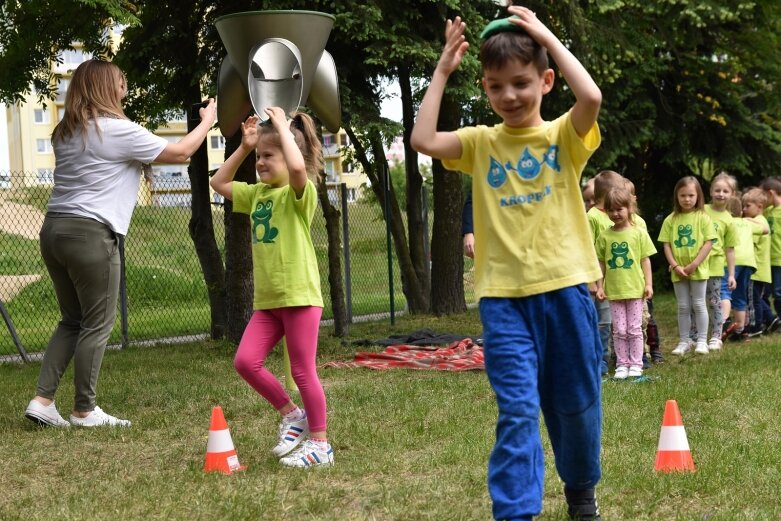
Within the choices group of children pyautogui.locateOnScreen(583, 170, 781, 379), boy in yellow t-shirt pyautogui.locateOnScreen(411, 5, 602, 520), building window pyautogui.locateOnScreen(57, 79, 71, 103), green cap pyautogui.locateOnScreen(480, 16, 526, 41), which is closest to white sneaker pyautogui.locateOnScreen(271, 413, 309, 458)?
boy in yellow t-shirt pyautogui.locateOnScreen(411, 5, 602, 520)

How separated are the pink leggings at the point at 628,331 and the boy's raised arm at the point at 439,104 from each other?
513 centimetres

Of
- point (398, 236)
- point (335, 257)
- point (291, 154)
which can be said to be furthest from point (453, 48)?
point (398, 236)

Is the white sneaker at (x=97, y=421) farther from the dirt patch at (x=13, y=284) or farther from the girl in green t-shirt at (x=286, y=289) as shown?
the dirt patch at (x=13, y=284)

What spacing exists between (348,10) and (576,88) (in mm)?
6410

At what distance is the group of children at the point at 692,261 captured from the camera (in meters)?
8.51

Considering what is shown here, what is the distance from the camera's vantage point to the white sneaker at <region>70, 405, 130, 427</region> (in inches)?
250

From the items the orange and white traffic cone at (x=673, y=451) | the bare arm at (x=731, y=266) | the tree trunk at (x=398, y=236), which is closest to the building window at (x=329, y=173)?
the tree trunk at (x=398, y=236)

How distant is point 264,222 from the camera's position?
5.26 metres

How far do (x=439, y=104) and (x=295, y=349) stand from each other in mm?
2003

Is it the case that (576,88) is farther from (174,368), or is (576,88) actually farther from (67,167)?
(174,368)

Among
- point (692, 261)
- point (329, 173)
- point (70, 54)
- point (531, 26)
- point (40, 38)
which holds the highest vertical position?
point (70, 54)

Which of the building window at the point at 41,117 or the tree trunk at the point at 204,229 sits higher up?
the building window at the point at 41,117

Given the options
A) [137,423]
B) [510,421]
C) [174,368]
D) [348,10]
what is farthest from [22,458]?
[348,10]

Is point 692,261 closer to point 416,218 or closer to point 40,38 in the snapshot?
point 416,218
